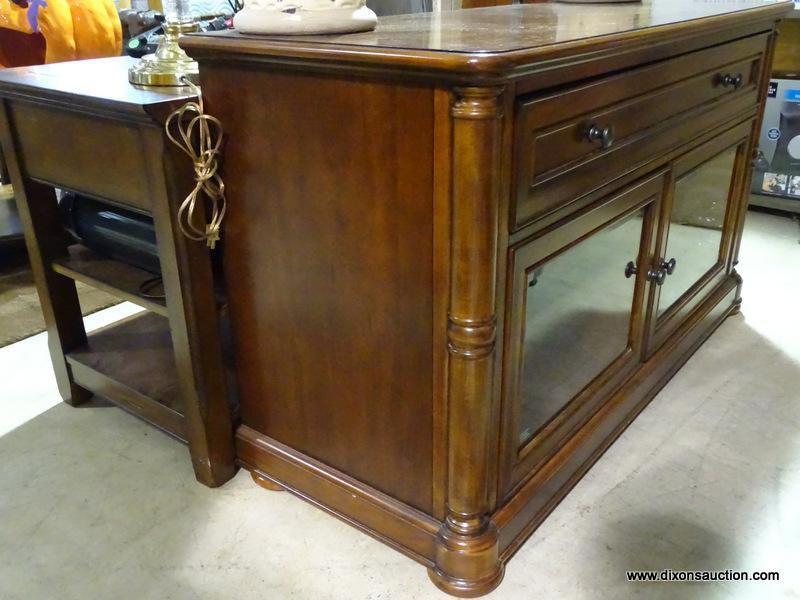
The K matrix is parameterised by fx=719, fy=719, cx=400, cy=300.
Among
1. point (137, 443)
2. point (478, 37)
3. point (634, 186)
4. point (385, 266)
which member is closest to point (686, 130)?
point (634, 186)

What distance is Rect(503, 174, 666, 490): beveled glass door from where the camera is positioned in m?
0.95

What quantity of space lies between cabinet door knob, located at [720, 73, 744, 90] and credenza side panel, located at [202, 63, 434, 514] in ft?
2.66

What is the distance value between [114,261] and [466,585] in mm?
806

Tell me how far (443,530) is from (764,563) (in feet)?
1.53

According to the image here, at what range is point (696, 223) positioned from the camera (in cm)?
148

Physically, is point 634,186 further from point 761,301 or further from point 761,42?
point 761,301

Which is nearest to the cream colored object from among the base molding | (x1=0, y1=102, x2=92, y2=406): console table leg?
(x1=0, y1=102, x2=92, y2=406): console table leg

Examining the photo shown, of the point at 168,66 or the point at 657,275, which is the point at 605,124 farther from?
the point at 168,66

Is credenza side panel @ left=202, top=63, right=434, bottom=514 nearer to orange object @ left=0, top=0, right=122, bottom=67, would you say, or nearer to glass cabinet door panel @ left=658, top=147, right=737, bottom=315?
glass cabinet door panel @ left=658, top=147, right=737, bottom=315

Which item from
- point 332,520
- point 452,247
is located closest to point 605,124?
point 452,247

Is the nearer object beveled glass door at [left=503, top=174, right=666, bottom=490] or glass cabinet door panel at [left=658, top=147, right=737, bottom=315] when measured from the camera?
beveled glass door at [left=503, top=174, right=666, bottom=490]

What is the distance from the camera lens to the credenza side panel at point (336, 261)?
84 centimetres

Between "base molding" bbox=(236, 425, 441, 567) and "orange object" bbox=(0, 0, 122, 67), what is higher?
"orange object" bbox=(0, 0, 122, 67)

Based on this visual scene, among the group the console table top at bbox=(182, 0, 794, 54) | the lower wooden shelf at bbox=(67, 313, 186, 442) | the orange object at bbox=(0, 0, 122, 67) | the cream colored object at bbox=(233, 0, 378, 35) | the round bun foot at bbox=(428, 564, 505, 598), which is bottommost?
the round bun foot at bbox=(428, 564, 505, 598)
